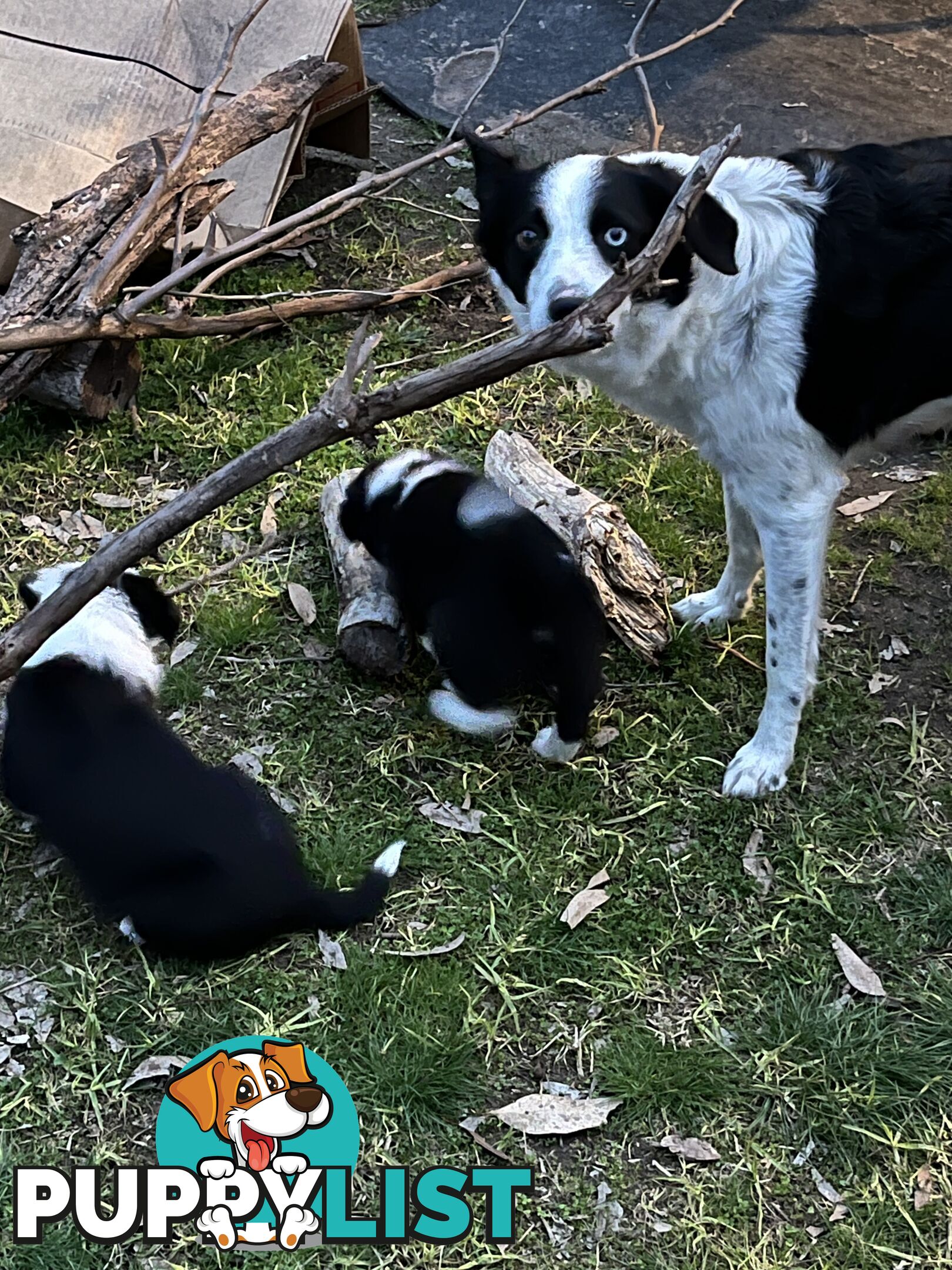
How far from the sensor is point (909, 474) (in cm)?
467

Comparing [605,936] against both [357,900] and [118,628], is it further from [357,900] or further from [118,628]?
[118,628]

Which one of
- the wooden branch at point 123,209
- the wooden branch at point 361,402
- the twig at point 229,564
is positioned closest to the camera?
the wooden branch at point 361,402

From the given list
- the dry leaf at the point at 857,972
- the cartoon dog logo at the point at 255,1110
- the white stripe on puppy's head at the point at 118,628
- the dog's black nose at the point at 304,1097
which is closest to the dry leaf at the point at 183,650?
the white stripe on puppy's head at the point at 118,628

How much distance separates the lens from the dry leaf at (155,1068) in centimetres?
291

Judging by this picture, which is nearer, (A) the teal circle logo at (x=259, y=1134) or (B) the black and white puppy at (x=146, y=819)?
(A) the teal circle logo at (x=259, y=1134)

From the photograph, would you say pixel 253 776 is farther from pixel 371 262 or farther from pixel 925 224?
pixel 371 262

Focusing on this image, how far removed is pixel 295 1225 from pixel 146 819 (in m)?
0.97

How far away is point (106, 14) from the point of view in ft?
16.6

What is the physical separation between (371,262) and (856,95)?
2850 millimetres

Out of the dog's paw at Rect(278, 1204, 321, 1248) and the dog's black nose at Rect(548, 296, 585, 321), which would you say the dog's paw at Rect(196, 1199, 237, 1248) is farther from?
the dog's black nose at Rect(548, 296, 585, 321)

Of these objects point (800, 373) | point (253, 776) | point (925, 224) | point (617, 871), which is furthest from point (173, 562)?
point (925, 224)

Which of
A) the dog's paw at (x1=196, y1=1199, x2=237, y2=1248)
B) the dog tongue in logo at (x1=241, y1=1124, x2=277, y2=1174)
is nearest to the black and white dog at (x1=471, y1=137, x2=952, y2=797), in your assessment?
the dog tongue in logo at (x1=241, y1=1124, x2=277, y2=1174)

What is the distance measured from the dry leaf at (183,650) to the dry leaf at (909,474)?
2640 mm

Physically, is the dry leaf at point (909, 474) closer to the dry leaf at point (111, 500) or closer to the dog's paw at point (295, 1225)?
the dry leaf at point (111, 500)
